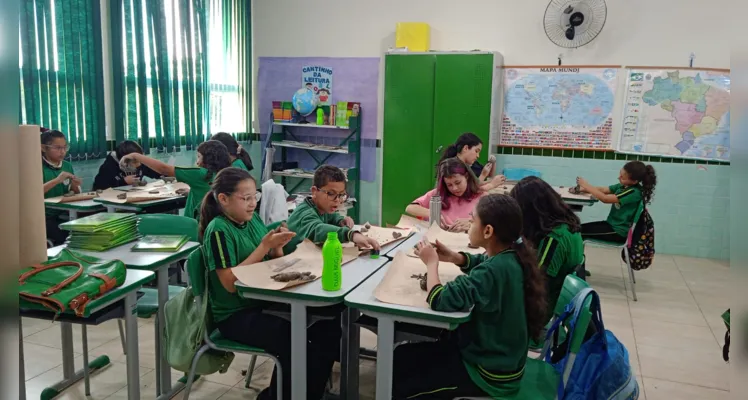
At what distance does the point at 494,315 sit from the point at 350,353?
841mm

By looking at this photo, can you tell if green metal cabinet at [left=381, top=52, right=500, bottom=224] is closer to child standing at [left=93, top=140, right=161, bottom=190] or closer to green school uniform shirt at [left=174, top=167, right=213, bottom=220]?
child standing at [left=93, top=140, right=161, bottom=190]

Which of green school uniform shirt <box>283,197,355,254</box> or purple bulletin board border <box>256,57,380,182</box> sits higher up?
purple bulletin board border <box>256,57,380,182</box>

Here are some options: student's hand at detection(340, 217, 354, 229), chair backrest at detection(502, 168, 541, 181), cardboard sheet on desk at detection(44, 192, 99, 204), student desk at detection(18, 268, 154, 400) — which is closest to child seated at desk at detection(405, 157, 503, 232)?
student's hand at detection(340, 217, 354, 229)

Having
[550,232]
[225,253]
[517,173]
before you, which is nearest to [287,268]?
[225,253]

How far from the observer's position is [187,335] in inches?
86.9

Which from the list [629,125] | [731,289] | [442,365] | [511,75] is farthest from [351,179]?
[731,289]

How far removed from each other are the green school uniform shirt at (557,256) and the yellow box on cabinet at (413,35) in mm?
4289

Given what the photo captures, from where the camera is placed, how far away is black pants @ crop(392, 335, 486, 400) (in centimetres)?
187

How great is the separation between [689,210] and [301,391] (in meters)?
5.03

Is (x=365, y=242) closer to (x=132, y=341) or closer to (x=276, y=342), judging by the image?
(x=276, y=342)

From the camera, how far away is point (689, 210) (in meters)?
5.68

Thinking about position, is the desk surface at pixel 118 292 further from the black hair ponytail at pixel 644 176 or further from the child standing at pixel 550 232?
the black hair ponytail at pixel 644 176

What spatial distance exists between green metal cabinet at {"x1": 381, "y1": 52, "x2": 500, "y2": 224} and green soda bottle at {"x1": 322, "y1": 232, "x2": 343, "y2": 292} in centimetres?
415

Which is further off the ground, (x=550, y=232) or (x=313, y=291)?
(x=550, y=232)
